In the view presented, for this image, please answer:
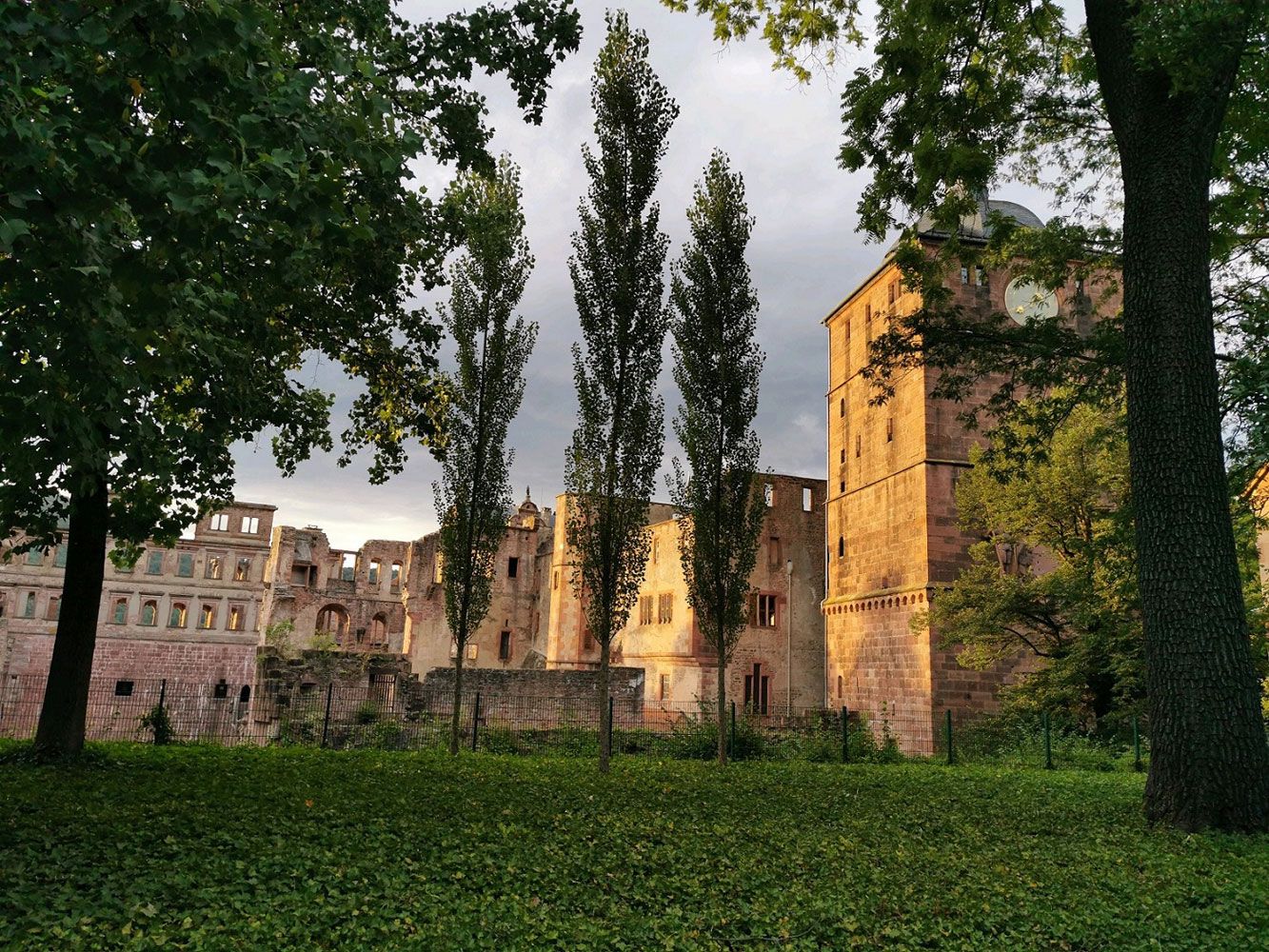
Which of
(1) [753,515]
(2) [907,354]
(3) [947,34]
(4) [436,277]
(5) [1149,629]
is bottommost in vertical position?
(5) [1149,629]

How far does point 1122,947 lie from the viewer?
5578mm

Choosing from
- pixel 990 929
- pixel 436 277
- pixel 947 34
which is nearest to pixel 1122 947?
pixel 990 929

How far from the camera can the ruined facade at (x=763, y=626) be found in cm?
3569

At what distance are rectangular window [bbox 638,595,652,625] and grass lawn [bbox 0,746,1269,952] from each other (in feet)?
92.0

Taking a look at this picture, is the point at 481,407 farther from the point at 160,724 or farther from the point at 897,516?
A: the point at 897,516

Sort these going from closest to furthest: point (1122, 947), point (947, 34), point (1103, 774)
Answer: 1. point (1122, 947)
2. point (947, 34)
3. point (1103, 774)

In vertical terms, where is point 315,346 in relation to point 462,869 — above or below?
above

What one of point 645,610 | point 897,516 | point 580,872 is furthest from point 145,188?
point 645,610

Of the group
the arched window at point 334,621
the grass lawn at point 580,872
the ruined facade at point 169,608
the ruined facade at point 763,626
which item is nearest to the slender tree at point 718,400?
the grass lawn at point 580,872

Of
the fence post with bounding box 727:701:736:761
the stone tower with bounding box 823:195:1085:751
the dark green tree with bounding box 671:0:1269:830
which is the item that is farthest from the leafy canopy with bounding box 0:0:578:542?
the stone tower with bounding box 823:195:1085:751

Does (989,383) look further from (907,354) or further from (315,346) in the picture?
(315,346)

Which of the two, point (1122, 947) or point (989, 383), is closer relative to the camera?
point (1122, 947)

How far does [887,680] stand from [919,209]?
20.4 metres

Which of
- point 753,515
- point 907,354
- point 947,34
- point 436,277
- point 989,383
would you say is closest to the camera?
point 947,34
